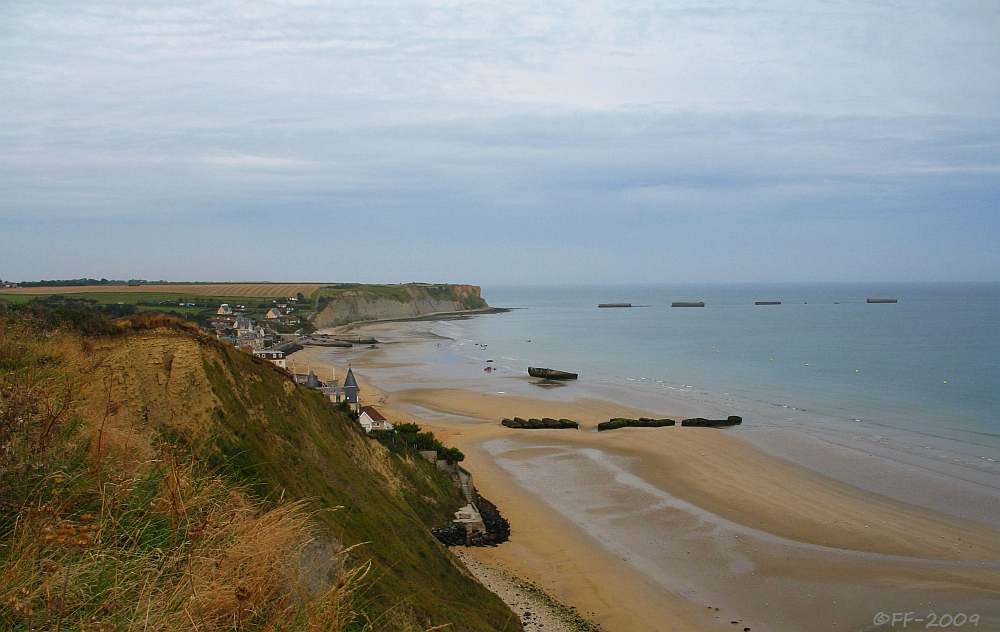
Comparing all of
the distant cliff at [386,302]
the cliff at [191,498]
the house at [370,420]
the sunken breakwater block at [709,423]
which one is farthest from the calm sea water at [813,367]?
the distant cliff at [386,302]

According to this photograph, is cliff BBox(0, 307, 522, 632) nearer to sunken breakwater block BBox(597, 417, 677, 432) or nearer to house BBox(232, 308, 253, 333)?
sunken breakwater block BBox(597, 417, 677, 432)

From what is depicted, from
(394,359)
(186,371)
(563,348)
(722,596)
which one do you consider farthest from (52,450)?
(563,348)

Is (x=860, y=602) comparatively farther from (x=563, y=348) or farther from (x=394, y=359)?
(x=563, y=348)

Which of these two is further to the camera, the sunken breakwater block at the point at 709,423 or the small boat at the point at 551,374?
the small boat at the point at 551,374

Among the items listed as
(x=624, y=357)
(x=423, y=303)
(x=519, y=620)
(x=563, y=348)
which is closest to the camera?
(x=519, y=620)

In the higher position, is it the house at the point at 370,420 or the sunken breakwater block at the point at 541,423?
the house at the point at 370,420

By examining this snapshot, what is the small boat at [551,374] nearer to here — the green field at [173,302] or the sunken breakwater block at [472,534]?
the sunken breakwater block at [472,534]
